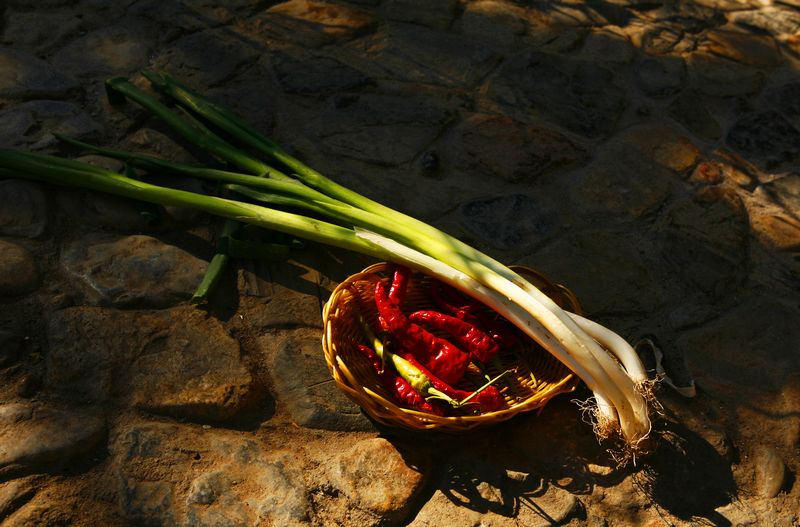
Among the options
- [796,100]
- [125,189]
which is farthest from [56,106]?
[796,100]

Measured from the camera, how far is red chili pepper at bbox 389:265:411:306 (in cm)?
329

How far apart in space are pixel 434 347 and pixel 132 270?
1.28 meters

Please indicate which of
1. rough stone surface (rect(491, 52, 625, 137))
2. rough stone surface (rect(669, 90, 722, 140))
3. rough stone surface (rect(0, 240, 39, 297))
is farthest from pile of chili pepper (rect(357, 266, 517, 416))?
rough stone surface (rect(669, 90, 722, 140))

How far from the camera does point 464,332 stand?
3262mm

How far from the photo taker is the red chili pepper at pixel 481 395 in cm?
302

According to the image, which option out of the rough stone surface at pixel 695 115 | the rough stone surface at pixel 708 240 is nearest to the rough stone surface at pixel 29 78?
the rough stone surface at pixel 708 240

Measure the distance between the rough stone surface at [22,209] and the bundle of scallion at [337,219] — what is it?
57 millimetres

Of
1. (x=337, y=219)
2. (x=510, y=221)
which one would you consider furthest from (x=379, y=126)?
(x=337, y=219)

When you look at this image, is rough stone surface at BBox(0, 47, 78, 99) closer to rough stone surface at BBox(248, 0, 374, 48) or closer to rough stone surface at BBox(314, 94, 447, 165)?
rough stone surface at BBox(248, 0, 374, 48)

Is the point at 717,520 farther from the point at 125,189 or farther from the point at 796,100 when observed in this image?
the point at 796,100

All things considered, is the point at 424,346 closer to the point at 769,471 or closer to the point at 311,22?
the point at 769,471

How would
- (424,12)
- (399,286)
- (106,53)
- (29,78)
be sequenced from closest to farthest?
(399,286) → (29,78) → (106,53) → (424,12)

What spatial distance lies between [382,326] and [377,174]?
1121 millimetres

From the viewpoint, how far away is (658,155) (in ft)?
14.5
